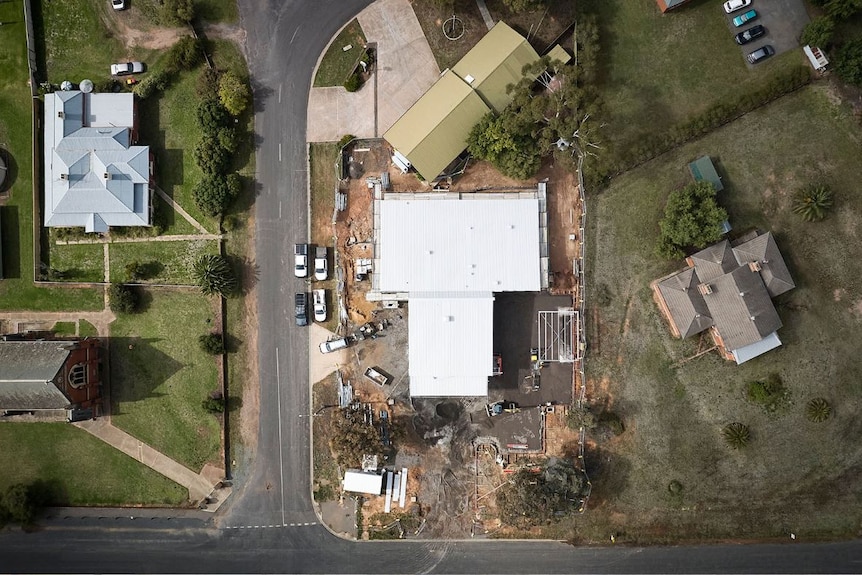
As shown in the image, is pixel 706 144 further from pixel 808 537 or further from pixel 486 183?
pixel 808 537

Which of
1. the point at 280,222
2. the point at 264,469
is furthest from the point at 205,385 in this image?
the point at 280,222

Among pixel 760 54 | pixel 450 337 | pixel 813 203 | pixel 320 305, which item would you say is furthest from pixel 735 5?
pixel 320 305

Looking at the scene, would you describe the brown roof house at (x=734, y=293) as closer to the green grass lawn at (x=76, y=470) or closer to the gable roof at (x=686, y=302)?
the gable roof at (x=686, y=302)

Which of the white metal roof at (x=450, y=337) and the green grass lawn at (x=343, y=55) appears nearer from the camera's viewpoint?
the white metal roof at (x=450, y=337)

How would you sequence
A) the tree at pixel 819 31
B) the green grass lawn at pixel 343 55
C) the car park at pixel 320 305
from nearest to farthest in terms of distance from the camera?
the tree at pixel 819 31 → the car park at pixel 320 305 → the green grass lawn at pixel 343 55

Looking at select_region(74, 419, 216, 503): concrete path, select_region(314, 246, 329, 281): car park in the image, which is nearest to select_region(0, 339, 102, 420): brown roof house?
select_region(74, 419, 216, 503): concrete path

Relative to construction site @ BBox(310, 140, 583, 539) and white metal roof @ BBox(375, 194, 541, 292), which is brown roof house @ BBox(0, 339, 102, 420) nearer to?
construction site @ BBox(310, 140, 583, 539)

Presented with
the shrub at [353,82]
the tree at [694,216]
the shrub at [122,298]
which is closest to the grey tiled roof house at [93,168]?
the shrub at [122,298]
